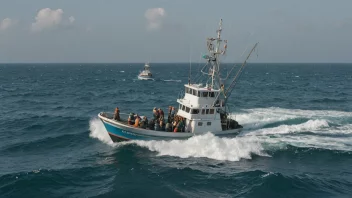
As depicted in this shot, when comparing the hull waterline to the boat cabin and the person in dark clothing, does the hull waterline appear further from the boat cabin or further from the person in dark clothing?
the boat cabin

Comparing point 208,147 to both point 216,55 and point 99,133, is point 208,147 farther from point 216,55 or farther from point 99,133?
point 99,133

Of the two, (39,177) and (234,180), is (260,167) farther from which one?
(39,177)

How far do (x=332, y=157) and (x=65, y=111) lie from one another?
113 ft

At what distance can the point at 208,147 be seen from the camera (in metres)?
27.1

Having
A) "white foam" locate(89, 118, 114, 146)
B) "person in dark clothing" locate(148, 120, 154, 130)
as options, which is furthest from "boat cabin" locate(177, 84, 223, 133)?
"white foam" locate(89, 118, 114, 146)

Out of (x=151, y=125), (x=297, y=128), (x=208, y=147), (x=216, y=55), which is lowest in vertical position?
(x=208, y=147)

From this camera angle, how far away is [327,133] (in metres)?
34.0

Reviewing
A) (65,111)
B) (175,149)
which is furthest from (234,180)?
(65,111)

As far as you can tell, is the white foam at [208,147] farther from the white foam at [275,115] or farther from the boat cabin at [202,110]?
the white foam at [275,115]

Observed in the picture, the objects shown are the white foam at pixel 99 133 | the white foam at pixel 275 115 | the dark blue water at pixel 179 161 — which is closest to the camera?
the dark blue water at pixel 179 161

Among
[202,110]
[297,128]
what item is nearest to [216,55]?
[202,110]

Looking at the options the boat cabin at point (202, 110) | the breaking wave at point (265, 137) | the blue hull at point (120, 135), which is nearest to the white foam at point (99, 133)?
the breaking wave at point (265, 137)

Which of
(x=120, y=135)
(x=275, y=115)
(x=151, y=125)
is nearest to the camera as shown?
(x=120, y=135)

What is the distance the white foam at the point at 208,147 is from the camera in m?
26.6
